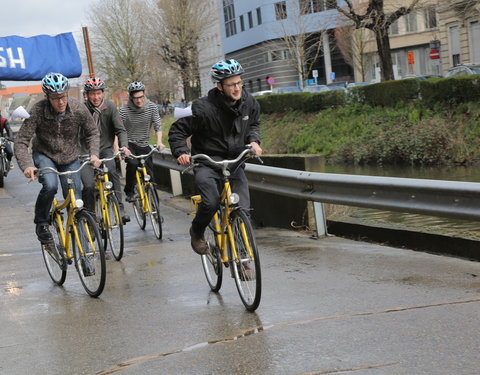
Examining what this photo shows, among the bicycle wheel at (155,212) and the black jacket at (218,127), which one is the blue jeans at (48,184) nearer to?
the black jacket at (218,127)

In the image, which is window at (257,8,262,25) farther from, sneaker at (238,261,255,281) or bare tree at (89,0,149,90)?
sneaker at (238,261,255,281)

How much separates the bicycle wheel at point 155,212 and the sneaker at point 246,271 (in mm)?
4440

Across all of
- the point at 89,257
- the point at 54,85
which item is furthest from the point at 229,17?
the point at 89,257

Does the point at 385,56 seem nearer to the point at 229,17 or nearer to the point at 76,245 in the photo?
the point at 76,245

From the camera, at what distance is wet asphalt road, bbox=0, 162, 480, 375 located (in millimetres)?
4844

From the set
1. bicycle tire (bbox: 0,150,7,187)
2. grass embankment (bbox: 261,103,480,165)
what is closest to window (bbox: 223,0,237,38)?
grass embankment (bbox: 261,103,480,165)

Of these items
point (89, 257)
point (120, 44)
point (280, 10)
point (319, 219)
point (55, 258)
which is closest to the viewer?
point (89, 257)

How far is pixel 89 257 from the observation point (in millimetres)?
7293

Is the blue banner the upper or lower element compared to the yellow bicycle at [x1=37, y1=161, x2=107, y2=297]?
upper

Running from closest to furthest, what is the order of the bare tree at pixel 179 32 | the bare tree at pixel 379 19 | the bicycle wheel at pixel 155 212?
the bicycle wheel at pixel 155 212 < the bare tree at pixel 379 19 < the bare tree at pixel 179 32

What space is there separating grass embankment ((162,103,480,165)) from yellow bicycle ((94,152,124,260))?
42.7ft

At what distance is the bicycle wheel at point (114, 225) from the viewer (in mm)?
9336

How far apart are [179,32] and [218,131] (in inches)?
2278

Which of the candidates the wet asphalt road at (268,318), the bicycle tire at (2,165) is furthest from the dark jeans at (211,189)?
the bicycle tire at (2,165)
